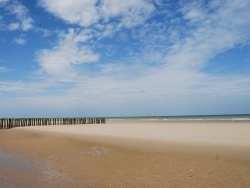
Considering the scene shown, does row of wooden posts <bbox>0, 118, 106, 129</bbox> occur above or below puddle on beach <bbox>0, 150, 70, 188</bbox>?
above

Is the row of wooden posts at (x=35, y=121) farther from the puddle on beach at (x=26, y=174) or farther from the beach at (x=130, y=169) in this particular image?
the beach at (x=130, y=169)

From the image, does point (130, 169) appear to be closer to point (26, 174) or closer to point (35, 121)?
point (26, 174)

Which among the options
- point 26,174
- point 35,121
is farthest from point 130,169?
point 35,121

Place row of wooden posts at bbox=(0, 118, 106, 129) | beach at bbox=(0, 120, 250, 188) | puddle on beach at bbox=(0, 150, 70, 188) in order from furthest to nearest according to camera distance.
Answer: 1. row of wooden posts at bbox=(0, 118, 106, 129)
2. puddle on beach at bbox=(0, 150, 70, 188)
3. beach at bbox=(0, 120, 250, 188)

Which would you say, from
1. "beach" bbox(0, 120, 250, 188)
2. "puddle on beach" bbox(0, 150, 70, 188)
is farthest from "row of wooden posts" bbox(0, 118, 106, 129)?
"beach" bbox(0, 120, 250, 188)

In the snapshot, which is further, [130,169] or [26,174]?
[130,169]

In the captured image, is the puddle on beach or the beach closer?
the beach

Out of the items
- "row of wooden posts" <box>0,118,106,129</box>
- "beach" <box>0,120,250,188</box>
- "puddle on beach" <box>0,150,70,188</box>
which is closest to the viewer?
"beach" <box>0,120,250,188</box>

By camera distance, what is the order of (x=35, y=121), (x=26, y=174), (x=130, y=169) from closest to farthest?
(x=26, y=174), (x=130, y=169), (x=35, y=121)

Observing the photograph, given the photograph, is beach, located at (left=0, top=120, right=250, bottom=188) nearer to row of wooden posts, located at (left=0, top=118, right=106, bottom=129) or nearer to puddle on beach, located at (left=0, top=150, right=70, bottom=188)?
puddle on beach, located at (left=0, top=150, right=70, bottom=188)

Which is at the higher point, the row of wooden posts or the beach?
the row of wooden posts

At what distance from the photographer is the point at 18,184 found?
23.7ft

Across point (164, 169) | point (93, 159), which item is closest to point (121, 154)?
point (93, 159)

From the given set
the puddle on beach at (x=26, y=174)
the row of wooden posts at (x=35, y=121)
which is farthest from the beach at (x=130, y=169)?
the row of wooden posts at (x=35, y=121)
